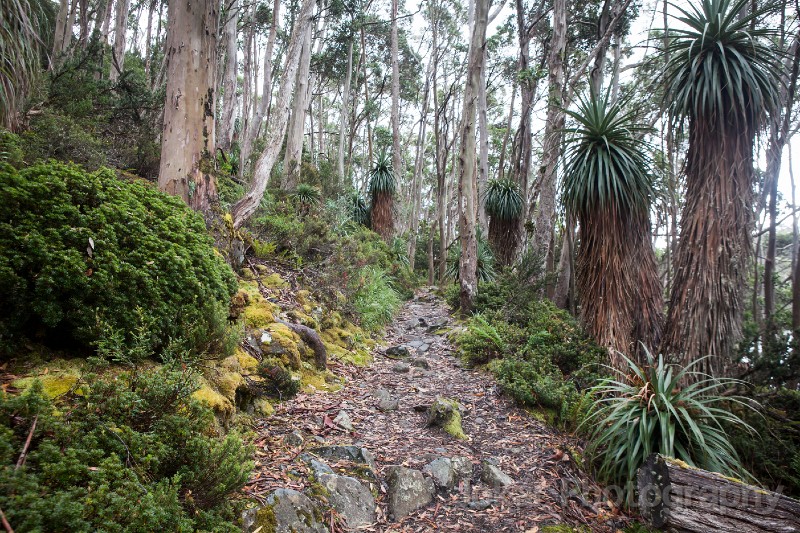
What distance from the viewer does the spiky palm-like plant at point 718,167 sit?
5.15 metres

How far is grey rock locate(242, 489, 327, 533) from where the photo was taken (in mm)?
2279

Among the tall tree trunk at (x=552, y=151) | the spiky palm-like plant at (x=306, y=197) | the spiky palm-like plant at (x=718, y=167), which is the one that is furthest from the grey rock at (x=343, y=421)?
the spiky palm-like plant at (x=306, y=197)

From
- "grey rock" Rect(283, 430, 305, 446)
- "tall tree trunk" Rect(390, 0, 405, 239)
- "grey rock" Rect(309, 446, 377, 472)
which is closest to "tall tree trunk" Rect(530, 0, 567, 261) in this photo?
"grey rock" Rect(309, 446, 377, 472)

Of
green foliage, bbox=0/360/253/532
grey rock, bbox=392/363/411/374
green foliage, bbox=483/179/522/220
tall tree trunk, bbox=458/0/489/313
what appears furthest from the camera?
green foliage, bbox=483/179/522/220

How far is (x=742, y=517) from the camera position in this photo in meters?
2.55

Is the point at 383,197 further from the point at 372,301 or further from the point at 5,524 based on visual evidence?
the point at 5,524

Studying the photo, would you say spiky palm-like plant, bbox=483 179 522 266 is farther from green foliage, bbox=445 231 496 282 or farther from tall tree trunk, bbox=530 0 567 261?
tall tree trunk, bbox=530 0 567 261

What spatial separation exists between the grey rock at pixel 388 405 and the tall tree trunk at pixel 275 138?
3.40 metres

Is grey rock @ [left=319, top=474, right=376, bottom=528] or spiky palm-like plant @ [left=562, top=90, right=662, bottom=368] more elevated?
spiky palm-like plant @ [left=562, top=90, right=662, bottom=368]

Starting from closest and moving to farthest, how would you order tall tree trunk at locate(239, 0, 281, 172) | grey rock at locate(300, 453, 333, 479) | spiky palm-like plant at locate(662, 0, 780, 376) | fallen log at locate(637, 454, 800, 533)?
fallen log at locate(637, 454, 800, 533)
grey rock at locate(300, 453, 333, 479)
spiky palm-like plant at locate(662, 0, 780, 376)
tall tree trunk at locate(239, 0, 281, 172)

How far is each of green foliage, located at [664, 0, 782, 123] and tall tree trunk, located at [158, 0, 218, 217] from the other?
19.7 ft

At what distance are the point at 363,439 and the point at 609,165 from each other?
519 cm

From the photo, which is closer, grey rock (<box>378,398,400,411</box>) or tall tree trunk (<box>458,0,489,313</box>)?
grey rock (<box>378,398,400,411</box>)

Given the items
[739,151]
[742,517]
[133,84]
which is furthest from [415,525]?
[133,84]
